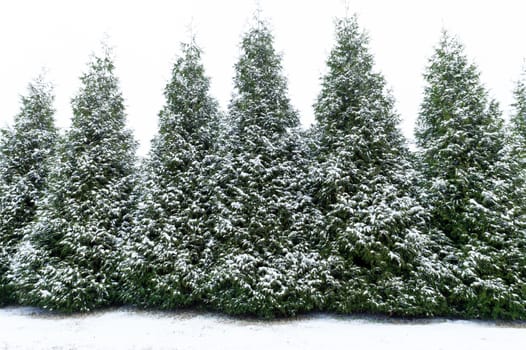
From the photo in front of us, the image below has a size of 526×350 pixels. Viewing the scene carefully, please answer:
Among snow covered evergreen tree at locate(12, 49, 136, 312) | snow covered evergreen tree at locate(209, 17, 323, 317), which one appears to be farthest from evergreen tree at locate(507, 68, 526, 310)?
snow covered evergreen tree at locate(12, 49, 136, 312)

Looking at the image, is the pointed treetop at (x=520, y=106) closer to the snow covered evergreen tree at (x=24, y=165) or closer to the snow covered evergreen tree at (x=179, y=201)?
the snow covered evergreen tree at (x=179, y=201)


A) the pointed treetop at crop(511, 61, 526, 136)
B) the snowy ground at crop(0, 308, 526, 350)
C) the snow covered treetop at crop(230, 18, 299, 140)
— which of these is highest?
the pointed treetop at crop(511, 61, 526, 136)

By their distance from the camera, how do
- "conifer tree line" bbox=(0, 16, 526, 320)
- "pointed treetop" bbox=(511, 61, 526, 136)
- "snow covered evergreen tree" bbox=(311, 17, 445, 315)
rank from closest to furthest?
"snow covered evergreen tree" bbox=(311, 17, 445, 315) → "conifer tree line" bbox=(0, 16, 526, 320) → "pointed treetop" bbox=(511, 61, 526, 136)

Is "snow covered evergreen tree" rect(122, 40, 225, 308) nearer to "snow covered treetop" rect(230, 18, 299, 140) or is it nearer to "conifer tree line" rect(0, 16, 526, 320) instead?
"conifer tree line" rect(0, 16, 526, 320)

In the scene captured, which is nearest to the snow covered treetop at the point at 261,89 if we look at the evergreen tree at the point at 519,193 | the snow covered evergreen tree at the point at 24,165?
the evergreen tree at the point at 519,193

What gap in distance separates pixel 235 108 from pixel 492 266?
9.67 metres

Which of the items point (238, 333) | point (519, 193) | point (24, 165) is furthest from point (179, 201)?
point (519, 193)

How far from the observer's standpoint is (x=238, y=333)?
811 cm

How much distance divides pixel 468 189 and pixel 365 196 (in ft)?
11.1

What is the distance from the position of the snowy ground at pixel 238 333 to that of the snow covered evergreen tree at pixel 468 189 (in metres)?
0.98

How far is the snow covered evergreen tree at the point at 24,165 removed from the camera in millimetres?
11875

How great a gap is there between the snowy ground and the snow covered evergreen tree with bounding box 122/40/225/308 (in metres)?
1.00

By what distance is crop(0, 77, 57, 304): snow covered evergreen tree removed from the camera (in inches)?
468

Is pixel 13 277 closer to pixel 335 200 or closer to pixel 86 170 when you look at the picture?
pixel 86 170
